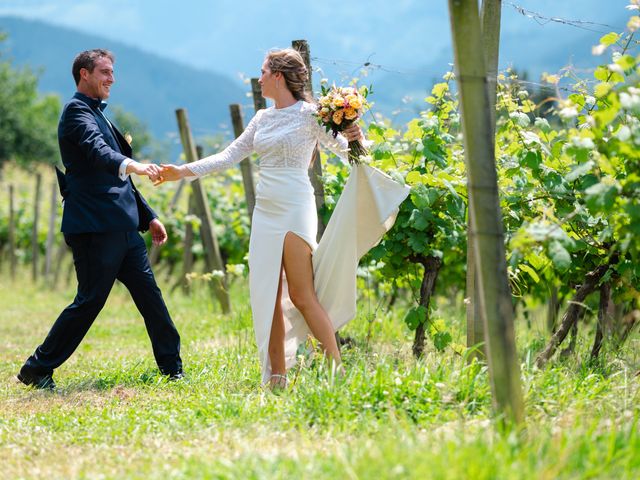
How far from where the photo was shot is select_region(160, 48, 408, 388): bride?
5020 millimetres

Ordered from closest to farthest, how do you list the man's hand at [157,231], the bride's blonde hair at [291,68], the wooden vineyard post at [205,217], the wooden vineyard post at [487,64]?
the wooden vineyard post at [487,64] < the bride's blonde hair at [291,68] < the man's hand at [157,231] < the wooden vineyard post at [205,217]

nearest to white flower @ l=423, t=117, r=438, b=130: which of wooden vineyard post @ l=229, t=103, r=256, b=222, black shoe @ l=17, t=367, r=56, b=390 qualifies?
black shoe @ l=17, t=367, r=56, b=390

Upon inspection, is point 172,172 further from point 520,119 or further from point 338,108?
point 520,119

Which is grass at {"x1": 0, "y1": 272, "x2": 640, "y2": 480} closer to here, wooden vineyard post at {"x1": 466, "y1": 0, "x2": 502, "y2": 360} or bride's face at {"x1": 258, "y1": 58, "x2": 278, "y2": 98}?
wooden vineyard post at {"x1": 466, "y1": 0, "x2": 502, "y2": 360}

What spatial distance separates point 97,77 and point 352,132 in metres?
1.64

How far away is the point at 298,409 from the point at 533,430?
42.1 inches

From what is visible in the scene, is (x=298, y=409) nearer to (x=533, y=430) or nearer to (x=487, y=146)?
(x=533, y=430)

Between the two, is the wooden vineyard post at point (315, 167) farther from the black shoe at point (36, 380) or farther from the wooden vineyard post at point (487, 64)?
the black shoe at point (36, 380)

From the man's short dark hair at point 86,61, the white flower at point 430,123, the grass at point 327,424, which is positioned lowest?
the grass at point 327,424

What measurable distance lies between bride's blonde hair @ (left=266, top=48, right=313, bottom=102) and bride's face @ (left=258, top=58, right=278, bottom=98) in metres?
0.02

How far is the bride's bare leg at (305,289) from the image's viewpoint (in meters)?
5.02

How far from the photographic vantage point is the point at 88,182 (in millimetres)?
5375

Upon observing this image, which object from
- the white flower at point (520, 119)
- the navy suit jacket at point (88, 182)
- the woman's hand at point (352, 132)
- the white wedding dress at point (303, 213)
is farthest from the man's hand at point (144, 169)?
the white flower at point (520, 119)

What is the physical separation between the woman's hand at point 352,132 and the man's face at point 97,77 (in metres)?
1.52
